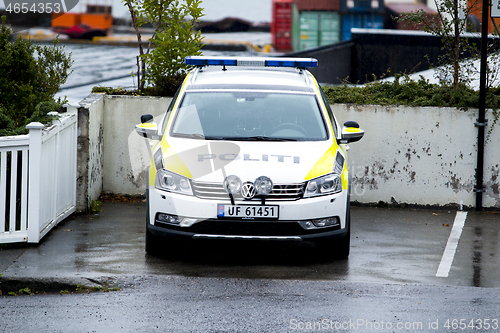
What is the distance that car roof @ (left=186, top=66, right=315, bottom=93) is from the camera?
23.3ft

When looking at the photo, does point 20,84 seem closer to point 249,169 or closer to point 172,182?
point 172,182

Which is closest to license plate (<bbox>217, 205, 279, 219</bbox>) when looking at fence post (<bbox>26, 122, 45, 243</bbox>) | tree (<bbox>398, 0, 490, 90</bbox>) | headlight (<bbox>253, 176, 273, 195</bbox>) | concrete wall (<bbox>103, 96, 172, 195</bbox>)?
headlight (<bbox>253, 176, 273, 195</bbox>)

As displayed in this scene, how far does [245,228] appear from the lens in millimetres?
5867

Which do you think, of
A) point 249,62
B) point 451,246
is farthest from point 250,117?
point 451,246

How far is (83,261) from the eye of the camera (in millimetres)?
6133

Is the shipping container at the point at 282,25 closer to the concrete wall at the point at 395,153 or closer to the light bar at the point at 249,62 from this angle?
the concrete wall at the point at 395,153

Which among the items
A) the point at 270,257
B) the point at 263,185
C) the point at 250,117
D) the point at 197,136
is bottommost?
the point at 270,257

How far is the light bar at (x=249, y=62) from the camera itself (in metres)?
7.46

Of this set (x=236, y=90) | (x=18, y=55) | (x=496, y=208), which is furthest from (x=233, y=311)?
(x=496, y=208)

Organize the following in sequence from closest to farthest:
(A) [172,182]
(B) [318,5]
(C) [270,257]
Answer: (A) [172,182] < (C) [270,257] < (B) [318,5]

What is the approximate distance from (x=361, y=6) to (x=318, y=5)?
2.89 metres

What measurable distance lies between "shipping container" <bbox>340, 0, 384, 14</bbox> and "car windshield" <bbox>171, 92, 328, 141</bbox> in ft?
119

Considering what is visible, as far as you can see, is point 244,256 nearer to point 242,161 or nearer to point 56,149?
point 242,161

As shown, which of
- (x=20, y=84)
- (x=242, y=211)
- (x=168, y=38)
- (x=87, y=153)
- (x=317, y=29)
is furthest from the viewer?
(x=317, y=29)
